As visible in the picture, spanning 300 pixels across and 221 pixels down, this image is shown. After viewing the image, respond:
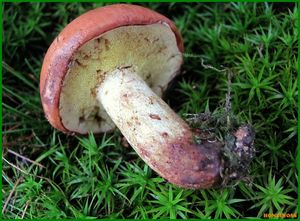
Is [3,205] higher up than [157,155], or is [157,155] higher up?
[157,155]

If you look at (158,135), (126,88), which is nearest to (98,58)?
(126,88)

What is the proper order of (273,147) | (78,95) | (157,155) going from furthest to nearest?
1. (78,95)
2. (273,147)
3. (157,155)

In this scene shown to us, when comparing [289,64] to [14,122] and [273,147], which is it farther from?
[14,122]

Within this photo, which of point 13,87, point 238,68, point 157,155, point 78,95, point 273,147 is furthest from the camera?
point 13,87

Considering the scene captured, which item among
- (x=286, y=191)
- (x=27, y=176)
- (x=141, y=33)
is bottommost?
(x=286, y=191)

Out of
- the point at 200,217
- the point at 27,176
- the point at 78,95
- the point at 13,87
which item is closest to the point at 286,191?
the point at 200,217

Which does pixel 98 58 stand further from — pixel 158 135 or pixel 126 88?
pixel 158 135

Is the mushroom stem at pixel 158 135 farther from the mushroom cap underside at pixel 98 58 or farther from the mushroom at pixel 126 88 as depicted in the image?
the mushroom cap underside at pixel 98 58

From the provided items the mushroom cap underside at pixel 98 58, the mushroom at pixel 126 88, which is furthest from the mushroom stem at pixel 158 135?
the mushroom cap underside at pixel 98 58
